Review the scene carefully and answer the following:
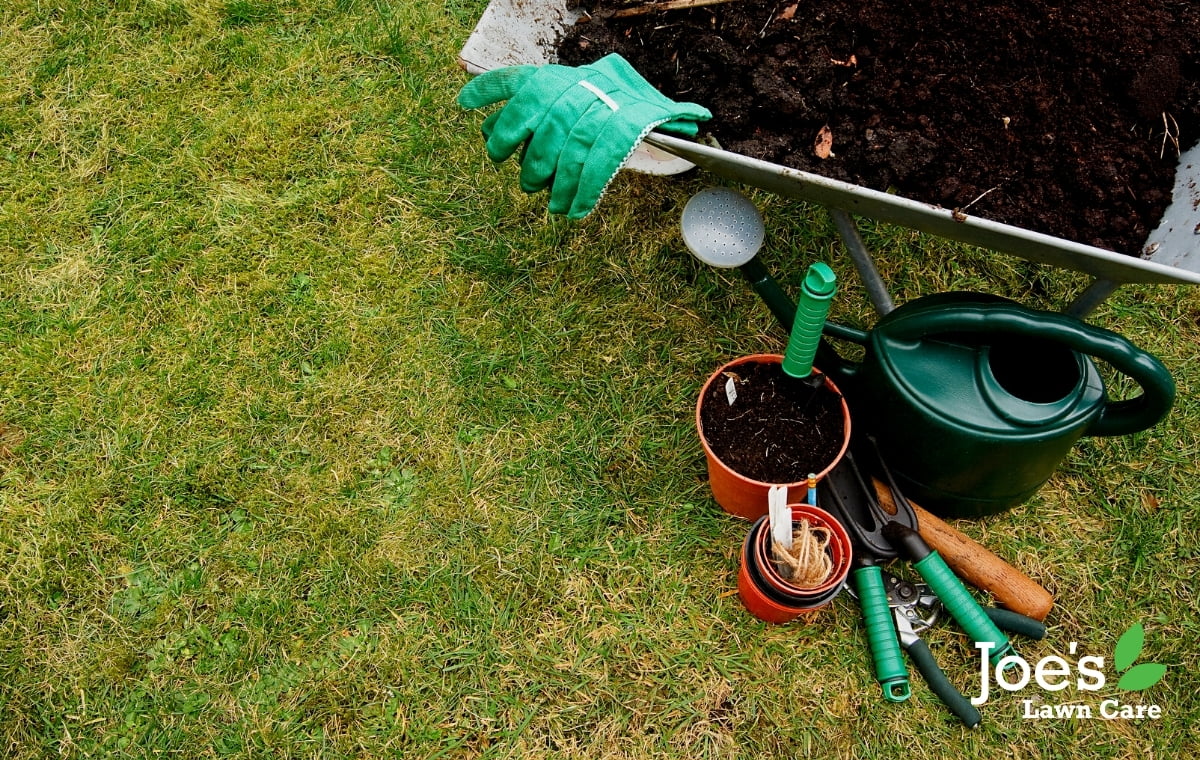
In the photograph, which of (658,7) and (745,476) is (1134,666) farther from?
(658,7)

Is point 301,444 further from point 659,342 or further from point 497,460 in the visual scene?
point 659,342

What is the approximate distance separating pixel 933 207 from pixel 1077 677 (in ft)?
4.26

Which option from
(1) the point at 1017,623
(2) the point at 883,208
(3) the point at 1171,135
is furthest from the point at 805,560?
(3) the point at 1171,135

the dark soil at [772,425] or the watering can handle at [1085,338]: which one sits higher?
the watering can handle at [1085,338]

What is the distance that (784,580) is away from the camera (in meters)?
1.93

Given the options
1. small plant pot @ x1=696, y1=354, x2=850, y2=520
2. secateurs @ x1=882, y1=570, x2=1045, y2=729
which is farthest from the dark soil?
secateurs @ x1=882, y1=570, x2=1045, y2=729

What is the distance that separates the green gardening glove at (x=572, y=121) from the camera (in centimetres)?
176

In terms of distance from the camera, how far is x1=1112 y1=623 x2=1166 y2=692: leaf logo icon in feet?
6.73

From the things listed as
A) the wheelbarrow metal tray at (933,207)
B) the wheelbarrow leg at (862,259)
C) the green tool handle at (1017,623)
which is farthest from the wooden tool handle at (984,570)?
the wheelbarrow metal tray at (933,207)

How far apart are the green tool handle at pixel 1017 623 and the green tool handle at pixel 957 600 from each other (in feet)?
0.25

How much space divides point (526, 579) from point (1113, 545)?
1.56 metres

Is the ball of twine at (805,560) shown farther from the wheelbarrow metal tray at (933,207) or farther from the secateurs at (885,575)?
the wheelbarrow metal tray at (933,207)

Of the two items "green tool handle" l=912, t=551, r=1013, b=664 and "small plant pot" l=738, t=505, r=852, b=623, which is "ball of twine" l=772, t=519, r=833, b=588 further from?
"green tool handle" l=912, t=551, r=1013, b=664

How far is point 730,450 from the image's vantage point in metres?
2.08
